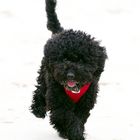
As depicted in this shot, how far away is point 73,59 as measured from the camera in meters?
6.54

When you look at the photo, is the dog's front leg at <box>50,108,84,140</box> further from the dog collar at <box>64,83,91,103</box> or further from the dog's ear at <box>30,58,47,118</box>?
the dog's ear at <box>30,58,47,118</box>

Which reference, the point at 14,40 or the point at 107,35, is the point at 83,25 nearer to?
the point at 107,35

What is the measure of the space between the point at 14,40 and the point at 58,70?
24.1ft

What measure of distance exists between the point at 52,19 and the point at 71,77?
1623 mm

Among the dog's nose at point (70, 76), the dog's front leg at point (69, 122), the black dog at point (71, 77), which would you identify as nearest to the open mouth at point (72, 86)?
the black dog at point (71, 77)

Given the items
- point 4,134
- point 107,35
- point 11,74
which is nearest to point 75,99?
point 4,134

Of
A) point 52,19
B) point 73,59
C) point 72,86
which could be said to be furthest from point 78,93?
point 52,19

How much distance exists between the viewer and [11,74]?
429 inches

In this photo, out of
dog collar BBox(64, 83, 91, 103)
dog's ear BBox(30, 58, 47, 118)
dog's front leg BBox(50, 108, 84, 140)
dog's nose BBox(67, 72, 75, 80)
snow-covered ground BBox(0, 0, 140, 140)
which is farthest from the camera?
snow-covered ground BBox(0, 0, 140, 140)

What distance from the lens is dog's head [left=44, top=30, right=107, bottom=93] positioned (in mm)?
6480

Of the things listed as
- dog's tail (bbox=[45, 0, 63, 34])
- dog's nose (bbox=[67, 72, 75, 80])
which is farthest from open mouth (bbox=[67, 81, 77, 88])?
dog's tail (bbox=[45, 0, 63, 34])

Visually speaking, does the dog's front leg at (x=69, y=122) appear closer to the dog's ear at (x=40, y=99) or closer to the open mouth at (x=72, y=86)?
the open mouth at (x=72, y=86)

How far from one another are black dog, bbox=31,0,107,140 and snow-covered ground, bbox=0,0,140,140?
42 centimetres

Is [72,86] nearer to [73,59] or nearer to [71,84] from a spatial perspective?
[71,84]
